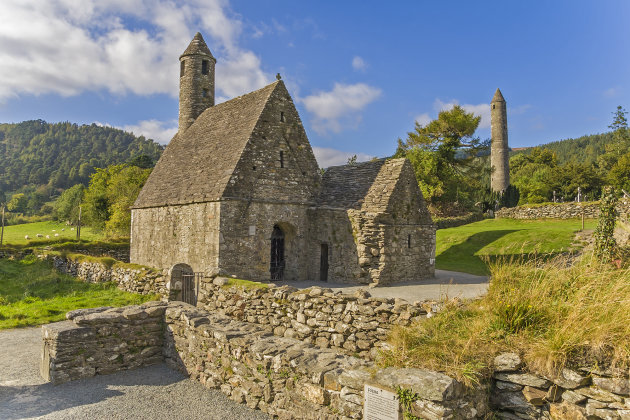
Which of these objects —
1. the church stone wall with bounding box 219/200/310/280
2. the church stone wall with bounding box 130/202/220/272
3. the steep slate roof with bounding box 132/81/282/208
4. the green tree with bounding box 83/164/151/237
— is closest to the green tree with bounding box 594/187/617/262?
the church stone wall with bounding box 219/200/310/280

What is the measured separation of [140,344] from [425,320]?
21.6 ft

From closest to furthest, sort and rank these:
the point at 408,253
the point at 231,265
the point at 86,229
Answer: the point at 231,265 → the point at 408,253 → the point at 86,229

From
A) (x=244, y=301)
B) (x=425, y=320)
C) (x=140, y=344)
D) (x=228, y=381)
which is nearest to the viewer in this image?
(x=425, y=320)

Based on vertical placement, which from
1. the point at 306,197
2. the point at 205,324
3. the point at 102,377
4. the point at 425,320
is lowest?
the point at 102,377

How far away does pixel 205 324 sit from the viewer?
338 inches

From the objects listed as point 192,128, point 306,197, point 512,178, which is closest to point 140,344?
point 306,197

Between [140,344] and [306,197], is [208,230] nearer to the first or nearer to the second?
[306,197]

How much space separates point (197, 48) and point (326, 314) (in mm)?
23378

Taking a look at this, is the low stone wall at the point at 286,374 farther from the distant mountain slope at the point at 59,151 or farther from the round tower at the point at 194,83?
the distant mountain slope at the point at 59,151

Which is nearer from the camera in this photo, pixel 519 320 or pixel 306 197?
pixel 519 320

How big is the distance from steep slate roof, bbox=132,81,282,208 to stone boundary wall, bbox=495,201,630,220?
25960mm

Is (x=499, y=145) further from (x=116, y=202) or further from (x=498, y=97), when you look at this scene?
(x=116, y=202)

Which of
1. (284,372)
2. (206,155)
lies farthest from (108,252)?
(284,372)

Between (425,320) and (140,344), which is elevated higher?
(425,320)
